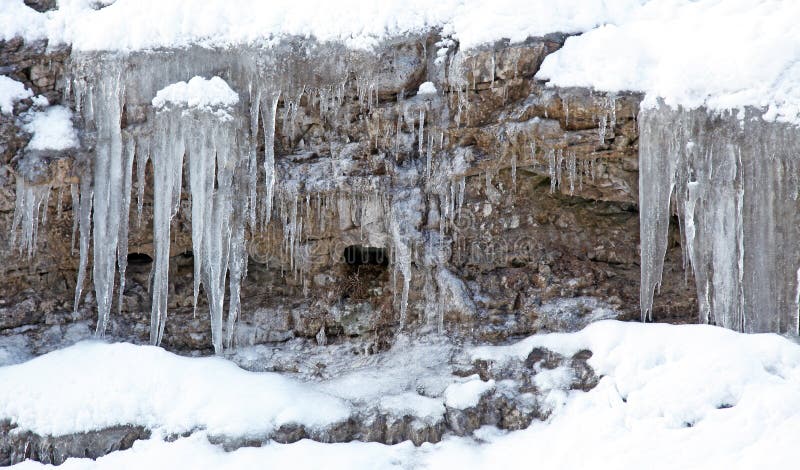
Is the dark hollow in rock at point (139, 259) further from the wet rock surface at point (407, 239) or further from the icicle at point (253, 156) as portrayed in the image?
the icicle at point (253, 156)

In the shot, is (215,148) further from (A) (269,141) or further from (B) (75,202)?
(B) (75,202)

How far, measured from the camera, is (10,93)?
363 inches

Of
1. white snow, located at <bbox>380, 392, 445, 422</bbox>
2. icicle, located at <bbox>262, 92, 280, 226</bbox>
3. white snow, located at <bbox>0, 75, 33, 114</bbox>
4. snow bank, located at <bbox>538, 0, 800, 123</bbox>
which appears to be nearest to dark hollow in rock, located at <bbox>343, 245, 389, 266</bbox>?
icicle, located at <bbox>262, 92, 280, 226</bbox>

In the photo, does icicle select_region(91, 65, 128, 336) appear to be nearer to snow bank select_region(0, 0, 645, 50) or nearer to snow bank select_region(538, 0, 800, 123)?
snow bank select_region(0, 0, 645, 50)

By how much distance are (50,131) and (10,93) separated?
55cm

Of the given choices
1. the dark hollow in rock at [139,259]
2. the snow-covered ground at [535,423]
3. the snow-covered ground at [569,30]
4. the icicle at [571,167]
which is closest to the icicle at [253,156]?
the snow-covered ground at [569,30]

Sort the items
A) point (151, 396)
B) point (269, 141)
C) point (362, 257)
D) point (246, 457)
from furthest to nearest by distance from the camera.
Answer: point (362, 257), point (269, 141), point (151, 396), point (246, 457)

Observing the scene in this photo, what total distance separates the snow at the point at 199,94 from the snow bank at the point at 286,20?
401 mm

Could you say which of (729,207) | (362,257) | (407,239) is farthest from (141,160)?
(729,207)

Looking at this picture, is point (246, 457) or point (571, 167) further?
point (571, 167)

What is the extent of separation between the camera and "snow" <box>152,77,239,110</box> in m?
9.06

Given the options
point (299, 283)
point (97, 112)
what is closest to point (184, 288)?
point (299, 283)

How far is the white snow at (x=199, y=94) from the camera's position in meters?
9.06

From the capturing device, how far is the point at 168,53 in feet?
30.1
